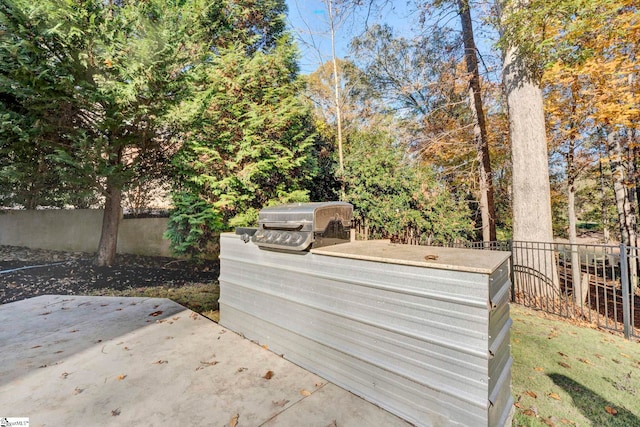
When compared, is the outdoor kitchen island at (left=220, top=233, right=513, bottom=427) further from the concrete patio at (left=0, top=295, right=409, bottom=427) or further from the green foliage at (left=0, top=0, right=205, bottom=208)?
the green foliage at (left=0, top=0, right=205, bottom=208)

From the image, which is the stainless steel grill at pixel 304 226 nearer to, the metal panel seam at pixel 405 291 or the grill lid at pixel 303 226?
the grill lid at pixel 303 226

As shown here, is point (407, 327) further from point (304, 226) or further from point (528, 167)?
point (528, 167)

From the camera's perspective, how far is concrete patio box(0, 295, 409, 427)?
1727 millimetres

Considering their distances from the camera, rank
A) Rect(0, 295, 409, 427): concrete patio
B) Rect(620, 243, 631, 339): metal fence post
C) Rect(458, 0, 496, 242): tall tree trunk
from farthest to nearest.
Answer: Rect(458, 0, 496, 242): tall tree trunk → Rect(620, 243, 631, 339): metal fence post → Rect(0, 295, 409, 427): concrete patio

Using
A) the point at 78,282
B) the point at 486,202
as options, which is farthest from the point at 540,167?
the point at 78,282

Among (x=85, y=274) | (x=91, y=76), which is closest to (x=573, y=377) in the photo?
(x=91, y=76)

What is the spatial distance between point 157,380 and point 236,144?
4601mm

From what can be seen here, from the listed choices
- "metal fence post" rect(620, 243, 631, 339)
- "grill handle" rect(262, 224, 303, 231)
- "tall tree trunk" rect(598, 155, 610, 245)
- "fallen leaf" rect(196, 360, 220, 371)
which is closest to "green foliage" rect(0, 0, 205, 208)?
"grill handle" rect(262, 224, 303, 231)

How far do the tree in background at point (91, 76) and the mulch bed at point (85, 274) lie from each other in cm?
193

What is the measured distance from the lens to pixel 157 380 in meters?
2.11

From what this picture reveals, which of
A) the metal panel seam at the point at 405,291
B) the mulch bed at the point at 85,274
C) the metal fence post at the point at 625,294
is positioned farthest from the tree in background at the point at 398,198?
the metal panel seam at the point at 405,291

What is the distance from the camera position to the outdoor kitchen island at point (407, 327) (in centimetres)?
144

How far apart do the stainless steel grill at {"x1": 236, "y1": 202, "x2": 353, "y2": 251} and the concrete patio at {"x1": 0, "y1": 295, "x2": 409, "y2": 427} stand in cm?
100

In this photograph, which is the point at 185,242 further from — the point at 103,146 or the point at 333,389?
the point at 333,389
